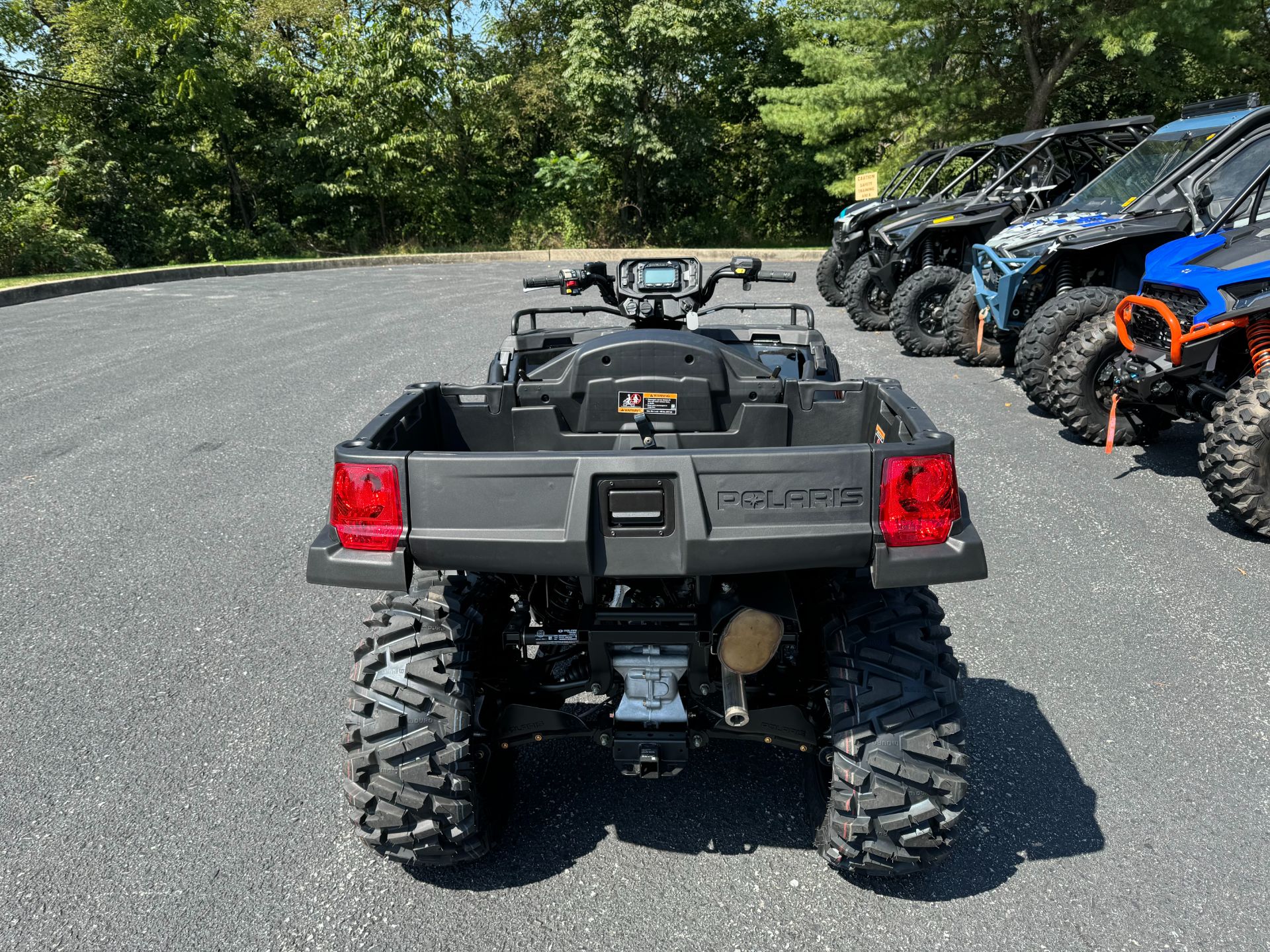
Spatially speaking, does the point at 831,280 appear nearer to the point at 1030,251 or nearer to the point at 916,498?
the point at 1030,251

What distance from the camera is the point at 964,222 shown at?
9273mm

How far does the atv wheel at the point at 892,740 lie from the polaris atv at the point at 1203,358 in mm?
3131

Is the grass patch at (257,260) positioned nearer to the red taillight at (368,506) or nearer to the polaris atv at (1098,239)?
the polaris atv at (1098,239)

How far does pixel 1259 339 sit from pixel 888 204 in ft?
23.9

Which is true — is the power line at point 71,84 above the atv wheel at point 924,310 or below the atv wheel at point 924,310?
above

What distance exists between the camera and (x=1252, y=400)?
4453 millimetres

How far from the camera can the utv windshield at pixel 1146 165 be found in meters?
6.71

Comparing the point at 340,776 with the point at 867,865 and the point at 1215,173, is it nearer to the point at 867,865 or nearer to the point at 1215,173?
the point at 867,865

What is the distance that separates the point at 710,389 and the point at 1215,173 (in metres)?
5.31

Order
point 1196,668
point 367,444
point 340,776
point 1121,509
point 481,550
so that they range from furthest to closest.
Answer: point 1121,509
point 1196,668
point 340,776
point 367,444
point 481,550

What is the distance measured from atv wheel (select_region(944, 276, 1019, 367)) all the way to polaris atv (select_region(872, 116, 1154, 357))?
20 cm

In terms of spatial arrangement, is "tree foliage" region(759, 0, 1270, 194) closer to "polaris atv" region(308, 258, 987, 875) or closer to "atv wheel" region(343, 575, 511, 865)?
"polaris atv" region(308, 258, 987, 875)

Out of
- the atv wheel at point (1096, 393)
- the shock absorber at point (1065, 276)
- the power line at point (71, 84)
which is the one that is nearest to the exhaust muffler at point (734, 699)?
the atv wheel at point (1096, 393)

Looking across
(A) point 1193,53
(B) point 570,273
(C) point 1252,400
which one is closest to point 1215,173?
(C) point 1252,400
